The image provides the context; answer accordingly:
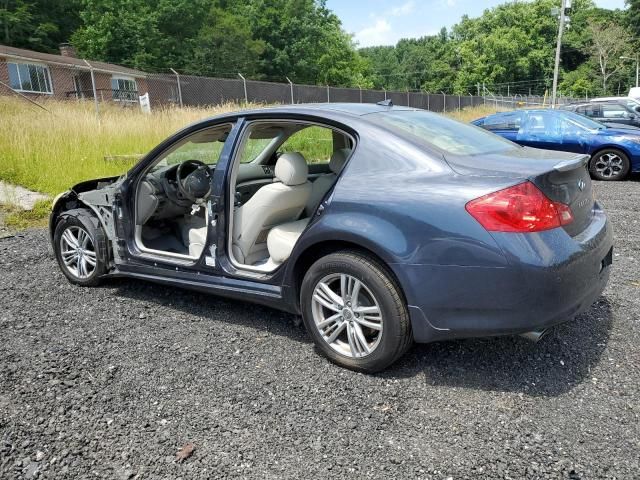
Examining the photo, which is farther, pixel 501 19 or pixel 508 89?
pixel 501 19

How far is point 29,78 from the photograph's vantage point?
27.9 metres

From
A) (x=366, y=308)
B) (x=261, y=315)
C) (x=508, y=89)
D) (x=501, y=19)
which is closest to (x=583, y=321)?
(x=366, y=308)

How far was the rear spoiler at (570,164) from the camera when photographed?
8.78 ft

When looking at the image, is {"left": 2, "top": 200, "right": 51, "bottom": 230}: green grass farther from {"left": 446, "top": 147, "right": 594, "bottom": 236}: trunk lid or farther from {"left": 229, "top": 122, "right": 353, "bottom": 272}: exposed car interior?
{"left": 446, "top": 147, "right": 594, "bottom": 236}: trunk lid

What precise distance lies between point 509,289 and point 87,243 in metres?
3.44

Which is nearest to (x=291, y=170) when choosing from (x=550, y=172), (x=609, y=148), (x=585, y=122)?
(x=550, y=172)

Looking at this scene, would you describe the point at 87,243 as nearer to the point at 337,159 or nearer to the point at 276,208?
the point at 276,208

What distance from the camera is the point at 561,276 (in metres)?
2.51

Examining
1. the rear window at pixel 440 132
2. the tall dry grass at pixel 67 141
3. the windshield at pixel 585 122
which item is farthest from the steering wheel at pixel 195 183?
the windshield at pixel 585 122

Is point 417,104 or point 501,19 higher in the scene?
point 501,19

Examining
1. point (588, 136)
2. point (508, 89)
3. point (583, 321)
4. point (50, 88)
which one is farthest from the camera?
point (508, 89)

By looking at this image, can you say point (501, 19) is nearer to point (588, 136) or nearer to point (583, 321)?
point (588, 136)

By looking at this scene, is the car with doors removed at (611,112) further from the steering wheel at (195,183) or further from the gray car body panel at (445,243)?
the steering wheel at (195,183)

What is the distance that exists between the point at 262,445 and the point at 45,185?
795cm
